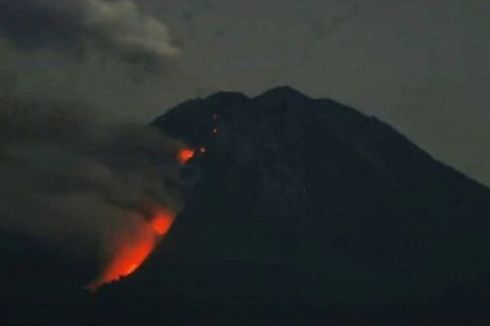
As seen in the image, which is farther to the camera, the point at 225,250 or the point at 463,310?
the point at 225,250

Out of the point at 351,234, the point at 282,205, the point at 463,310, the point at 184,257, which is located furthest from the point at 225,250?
the point at 463,310

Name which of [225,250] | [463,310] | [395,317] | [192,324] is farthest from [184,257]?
[463,310]

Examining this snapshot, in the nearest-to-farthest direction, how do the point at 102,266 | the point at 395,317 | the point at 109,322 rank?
the point at 109,322
the point at 395,317
the point at 102,266

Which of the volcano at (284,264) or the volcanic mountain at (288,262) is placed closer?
the volcano at (284,264)

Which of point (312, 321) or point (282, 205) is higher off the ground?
point (282, 205)

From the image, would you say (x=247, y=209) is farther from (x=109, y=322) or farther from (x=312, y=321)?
(x=109, y=322)

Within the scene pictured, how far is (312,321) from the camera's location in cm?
14188

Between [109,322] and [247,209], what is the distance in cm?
6407

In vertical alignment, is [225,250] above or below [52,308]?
above

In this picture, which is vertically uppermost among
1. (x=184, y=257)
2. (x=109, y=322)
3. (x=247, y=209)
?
(x=247, y=209)

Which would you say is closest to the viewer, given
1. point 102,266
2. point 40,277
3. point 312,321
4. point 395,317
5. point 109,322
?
point 109,322

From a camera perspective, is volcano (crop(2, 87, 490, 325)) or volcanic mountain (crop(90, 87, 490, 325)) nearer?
volcano (crop(2, 87, 490, 325))

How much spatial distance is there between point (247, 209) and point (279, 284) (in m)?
34.1

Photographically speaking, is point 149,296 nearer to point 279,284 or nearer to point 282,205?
point 279,284
